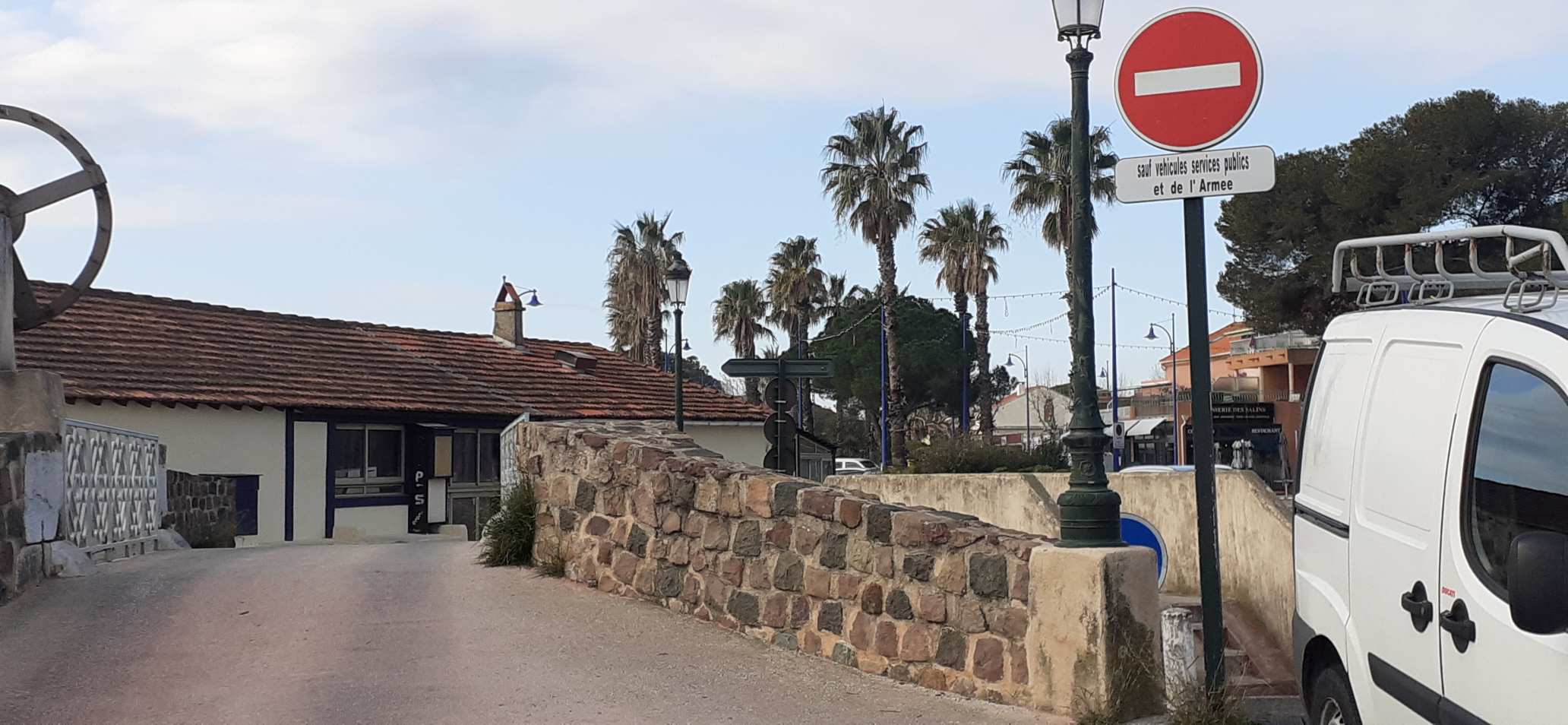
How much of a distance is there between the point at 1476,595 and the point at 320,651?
249 inches

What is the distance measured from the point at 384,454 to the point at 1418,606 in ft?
82.6

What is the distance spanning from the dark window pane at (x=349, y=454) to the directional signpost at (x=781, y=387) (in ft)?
42.2

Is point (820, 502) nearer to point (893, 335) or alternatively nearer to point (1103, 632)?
point (1103, 632)

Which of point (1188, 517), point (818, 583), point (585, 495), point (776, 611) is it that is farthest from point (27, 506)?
point (1188, 517)

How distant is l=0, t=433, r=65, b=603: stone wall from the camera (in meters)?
9.75

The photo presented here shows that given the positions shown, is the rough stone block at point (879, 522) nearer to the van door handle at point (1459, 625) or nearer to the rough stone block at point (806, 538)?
the rough stone block at point (806, 538)

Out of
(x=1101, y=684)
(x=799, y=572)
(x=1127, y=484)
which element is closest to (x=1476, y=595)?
(x=1101, y=684)

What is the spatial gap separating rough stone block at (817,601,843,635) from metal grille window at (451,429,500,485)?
833 inches

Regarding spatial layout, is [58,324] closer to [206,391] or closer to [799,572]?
[206,391]

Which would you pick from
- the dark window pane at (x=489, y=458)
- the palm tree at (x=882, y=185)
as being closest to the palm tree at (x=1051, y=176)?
the palm tree at (x=882, y=185)

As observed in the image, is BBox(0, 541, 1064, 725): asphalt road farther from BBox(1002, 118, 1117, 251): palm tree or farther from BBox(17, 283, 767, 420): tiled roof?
BBox(1002, 118, 1117, 251): palm tree

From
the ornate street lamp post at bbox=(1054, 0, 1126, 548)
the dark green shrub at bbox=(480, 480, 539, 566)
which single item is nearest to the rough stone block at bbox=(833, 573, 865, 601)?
the ornate street lamp post at bbox=(1054, 0, 1126, 548)

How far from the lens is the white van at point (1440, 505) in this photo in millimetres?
3850

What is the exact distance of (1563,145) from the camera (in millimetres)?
39062
